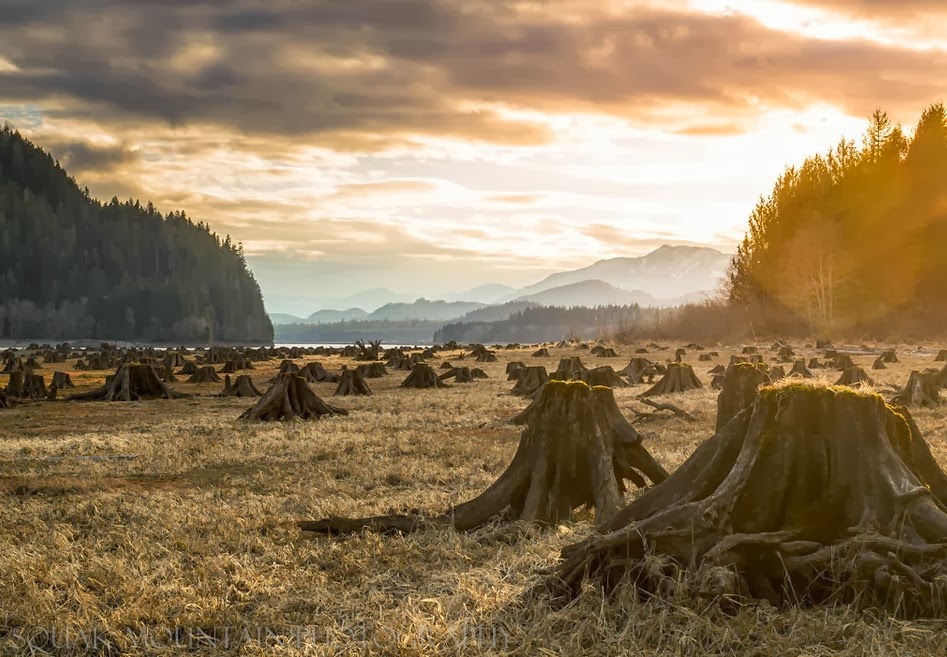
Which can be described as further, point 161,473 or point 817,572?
point 161,473

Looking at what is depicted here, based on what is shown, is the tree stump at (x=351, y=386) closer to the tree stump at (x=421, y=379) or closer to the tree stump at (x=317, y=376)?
the tree stump at (x=421, y=379)

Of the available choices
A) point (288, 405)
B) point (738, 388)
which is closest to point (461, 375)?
point (288, 405)

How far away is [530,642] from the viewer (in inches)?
223

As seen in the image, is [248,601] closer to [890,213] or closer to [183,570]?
[183,570]

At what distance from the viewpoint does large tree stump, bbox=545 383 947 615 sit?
18.8 ft

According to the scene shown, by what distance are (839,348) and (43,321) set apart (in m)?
164

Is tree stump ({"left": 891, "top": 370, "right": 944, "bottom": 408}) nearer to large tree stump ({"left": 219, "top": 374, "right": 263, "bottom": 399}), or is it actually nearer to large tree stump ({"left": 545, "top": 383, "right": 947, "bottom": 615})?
large tree stump ({"left": 545, "top": 383, "right": 947, "bottom": 615})

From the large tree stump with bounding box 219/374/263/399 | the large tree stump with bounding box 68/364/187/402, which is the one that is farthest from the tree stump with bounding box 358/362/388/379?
the large tree stump with bounding box 68/364/187/402

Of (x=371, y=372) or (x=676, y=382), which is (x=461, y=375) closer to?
(x=371, y=372)

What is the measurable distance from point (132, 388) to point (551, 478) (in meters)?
26.3

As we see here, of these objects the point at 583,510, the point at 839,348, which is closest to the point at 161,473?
the point at 583,510

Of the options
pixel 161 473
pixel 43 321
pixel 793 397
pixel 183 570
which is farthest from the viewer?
pixel 43 321

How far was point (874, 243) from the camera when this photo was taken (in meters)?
57.7

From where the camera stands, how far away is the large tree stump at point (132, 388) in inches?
1227
